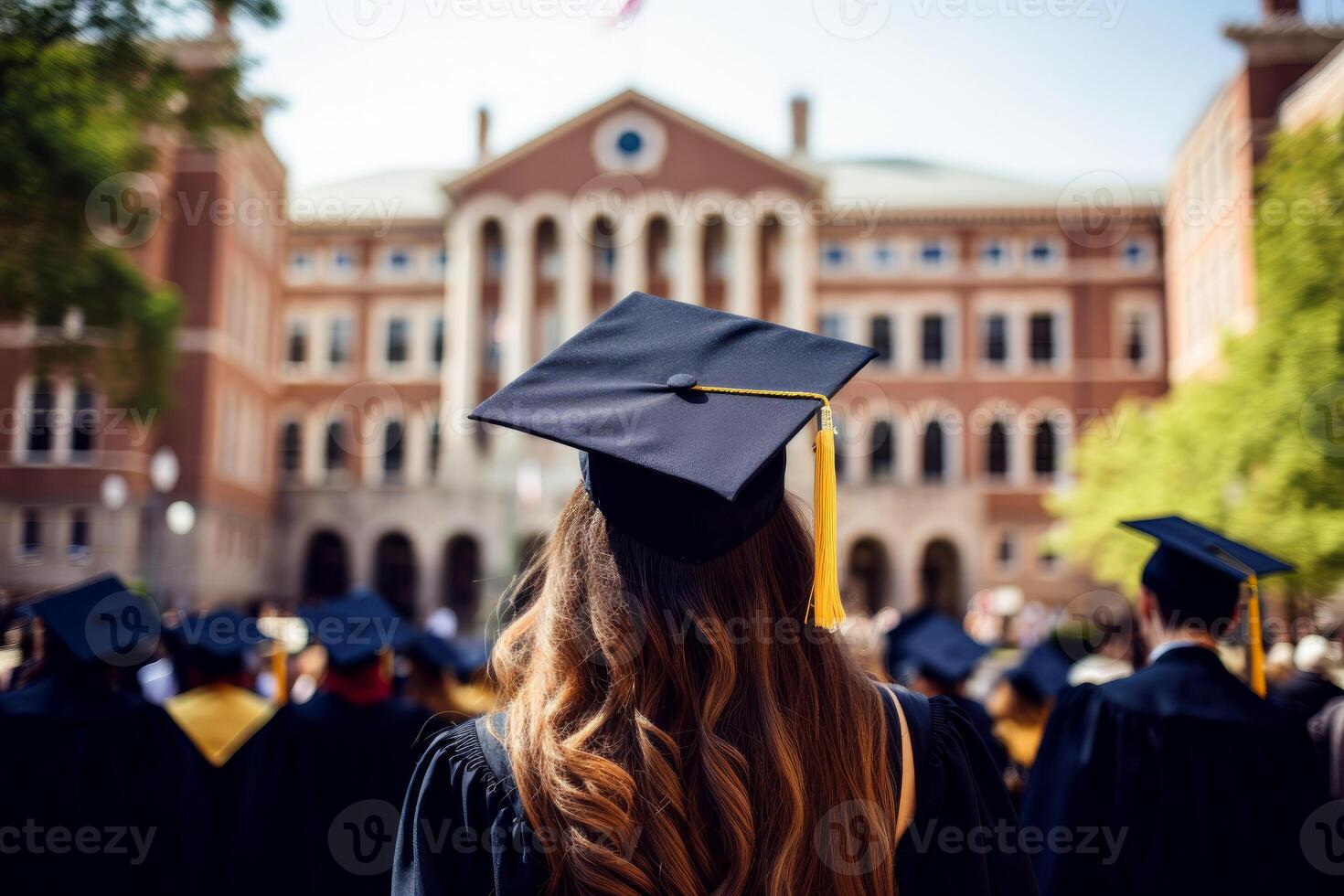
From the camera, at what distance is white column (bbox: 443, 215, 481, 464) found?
108 feet

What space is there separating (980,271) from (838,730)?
34.6 m

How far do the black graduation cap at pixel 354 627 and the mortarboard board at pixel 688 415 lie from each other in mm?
3059

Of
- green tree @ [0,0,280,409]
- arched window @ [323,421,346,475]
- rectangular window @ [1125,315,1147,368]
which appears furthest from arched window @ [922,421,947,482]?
green tree @ [0,0,280,409]

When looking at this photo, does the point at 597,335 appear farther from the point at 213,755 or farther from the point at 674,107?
the point at 674,107

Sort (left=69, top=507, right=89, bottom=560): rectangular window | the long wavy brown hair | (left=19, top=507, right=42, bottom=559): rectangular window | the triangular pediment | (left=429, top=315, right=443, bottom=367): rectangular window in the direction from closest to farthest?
the long wavy brown hair → (left=69, top=507, right=89, bottom=560): rectangular window → (left=19, top=507, right=42, bottom=559): rectangular window → the triangular pediment → (left=429, top=315, right=443, bottom=367): rectangular window

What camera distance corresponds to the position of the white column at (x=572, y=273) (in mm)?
33031

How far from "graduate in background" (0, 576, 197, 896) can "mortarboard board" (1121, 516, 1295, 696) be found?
3.60m

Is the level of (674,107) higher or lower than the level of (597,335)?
higher

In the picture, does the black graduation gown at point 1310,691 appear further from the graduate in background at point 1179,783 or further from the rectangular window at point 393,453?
the rectangular window at point 393,453

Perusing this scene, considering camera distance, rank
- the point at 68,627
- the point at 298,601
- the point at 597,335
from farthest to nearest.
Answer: the point at 298,601 → the point at 68,627 → the point at 597,335

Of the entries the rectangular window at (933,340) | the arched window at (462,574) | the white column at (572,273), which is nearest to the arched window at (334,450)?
the arched window at (462,574)

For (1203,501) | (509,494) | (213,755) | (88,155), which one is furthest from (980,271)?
(213,755)

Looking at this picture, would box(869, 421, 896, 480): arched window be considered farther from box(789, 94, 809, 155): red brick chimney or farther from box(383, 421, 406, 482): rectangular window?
box(383, 421, 406, 482): rectangular window

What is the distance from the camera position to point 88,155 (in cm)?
981
